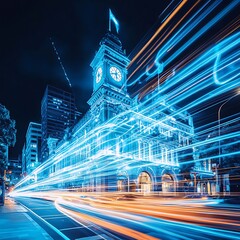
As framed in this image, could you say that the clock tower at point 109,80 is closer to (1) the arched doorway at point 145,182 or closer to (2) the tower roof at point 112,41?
(2) the tower roof at point 112,41

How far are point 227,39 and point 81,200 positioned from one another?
66.4ft

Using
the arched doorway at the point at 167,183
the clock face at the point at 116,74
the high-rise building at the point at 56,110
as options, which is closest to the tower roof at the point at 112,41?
the clock face at the point at 116,74

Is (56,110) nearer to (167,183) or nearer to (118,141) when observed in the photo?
(167,183)

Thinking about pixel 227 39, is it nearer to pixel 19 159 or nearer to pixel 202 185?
pixel 202 185

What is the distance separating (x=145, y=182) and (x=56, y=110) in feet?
350

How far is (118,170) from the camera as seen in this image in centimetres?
3503

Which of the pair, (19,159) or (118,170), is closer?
(118,170)

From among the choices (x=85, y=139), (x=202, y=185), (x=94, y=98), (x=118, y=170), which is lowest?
(x=202, y=185)

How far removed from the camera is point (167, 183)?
45000 mm

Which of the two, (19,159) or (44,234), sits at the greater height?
(19,159)

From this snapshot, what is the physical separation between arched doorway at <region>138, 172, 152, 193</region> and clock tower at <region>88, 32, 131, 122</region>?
11.7m

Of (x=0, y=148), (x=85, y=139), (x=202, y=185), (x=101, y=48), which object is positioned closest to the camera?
(x=0, y=148)

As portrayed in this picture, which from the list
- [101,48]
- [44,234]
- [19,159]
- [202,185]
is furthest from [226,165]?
[19,159]

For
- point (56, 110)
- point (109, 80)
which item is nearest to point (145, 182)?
point (109, 80)
